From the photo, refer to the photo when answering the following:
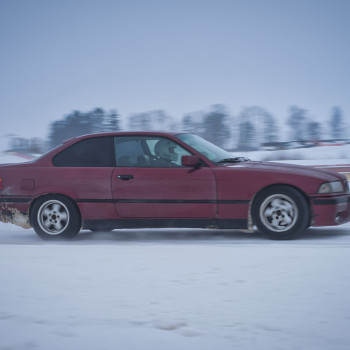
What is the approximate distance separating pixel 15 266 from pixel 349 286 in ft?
8.58

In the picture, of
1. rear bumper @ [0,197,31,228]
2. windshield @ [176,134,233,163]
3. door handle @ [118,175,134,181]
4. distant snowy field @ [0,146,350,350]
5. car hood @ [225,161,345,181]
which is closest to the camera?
distant snowy field @ [0,146,350,350]

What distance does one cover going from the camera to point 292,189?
6.22 m

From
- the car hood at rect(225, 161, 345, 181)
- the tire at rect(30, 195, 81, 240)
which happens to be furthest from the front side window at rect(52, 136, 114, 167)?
the car hood at rect(225, 161, 345, 181)

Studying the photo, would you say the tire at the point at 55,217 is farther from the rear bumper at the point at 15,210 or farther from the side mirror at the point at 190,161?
the side mirror at the point at 190,161

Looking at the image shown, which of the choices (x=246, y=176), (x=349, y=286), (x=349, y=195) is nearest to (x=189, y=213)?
(x=246, y=176)

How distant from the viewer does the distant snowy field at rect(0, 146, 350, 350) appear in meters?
2.71

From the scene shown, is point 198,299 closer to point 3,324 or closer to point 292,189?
point 3,324

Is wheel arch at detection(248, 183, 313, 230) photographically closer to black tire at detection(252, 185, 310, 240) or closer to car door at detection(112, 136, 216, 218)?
black tire at detection(252, 185, 310, 240)

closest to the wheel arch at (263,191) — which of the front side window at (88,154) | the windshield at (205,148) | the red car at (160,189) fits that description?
the red car at (160,189)

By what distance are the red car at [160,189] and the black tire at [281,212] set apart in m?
0.01

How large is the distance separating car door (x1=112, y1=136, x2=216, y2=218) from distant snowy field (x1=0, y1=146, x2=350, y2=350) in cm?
118

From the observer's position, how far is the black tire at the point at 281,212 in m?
6.18

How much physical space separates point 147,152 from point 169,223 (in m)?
0.93

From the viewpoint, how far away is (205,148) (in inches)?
270
